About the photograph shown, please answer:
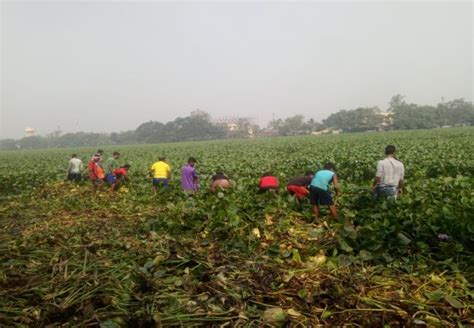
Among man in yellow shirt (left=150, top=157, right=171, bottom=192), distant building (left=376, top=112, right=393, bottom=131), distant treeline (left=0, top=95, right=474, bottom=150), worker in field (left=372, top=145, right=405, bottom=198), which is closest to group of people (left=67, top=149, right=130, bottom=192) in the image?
man in yellow shirt (left=150, top=157, right=171, bottom=192)

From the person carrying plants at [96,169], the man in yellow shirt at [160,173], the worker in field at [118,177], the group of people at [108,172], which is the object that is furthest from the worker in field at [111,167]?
the man in yellow shirt at [160,173]

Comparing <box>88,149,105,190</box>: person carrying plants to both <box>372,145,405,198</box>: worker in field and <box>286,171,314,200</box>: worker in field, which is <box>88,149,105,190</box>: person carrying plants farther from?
<box>372,145,405,198</box>: worker in field

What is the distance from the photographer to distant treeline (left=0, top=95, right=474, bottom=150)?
84.8 m

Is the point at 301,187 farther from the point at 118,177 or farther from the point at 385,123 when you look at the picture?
the point at 385,123

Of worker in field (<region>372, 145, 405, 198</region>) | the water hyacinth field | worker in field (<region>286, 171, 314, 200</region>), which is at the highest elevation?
worker in field (<region>372, 145, 405, 198</region>)

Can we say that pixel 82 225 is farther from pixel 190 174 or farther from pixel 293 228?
pixel 293 228

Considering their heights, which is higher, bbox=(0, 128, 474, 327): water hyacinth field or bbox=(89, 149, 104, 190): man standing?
bbox=(89, 149, 104, 190): man standing

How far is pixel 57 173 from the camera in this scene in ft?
54.9

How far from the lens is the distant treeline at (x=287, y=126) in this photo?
84.8 meters

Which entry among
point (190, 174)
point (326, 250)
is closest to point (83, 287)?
point (326, 250)

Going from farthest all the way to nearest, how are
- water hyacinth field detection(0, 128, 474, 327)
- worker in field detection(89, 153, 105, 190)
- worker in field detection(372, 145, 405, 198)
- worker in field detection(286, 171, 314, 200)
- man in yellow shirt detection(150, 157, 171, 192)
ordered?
worker in field detection(89, 153, 105, 190) → man in yellow shirt detection(150, 157, 171, 192) → worker in field detection(286, 171, 314, 200) → worker in field detection(372, 145, 405, 198) → water hyacinth field detection(0, 128, 474, 327)

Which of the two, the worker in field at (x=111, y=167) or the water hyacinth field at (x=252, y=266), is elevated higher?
the worker in field at (x=111, y=167)

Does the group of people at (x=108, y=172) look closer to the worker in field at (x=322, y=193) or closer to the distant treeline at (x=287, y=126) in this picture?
the worker in field at (x=322, y=193)

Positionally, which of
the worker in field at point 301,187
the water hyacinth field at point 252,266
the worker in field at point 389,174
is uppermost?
the worker in field at point 389,174
